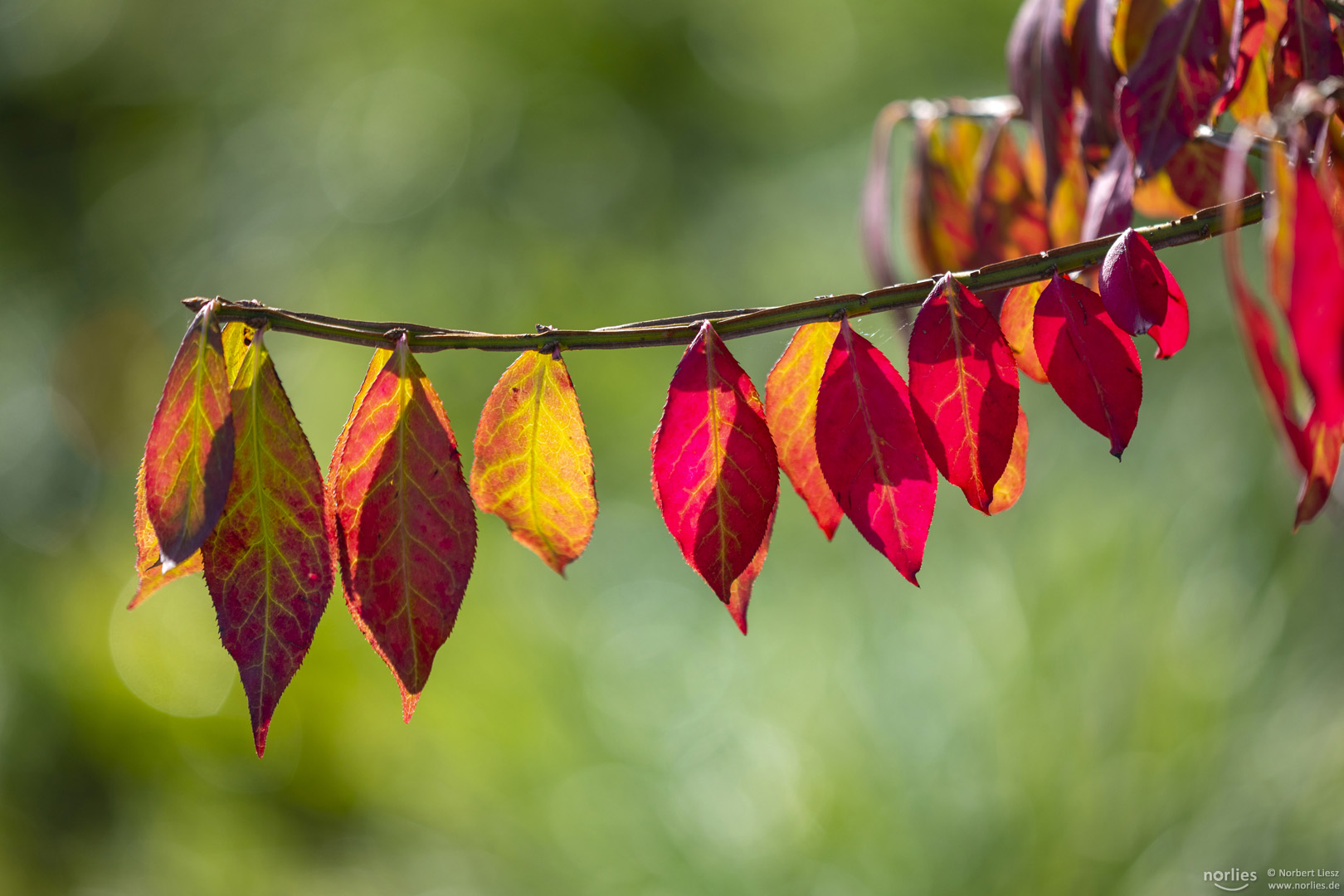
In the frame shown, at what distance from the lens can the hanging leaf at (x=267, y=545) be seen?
0.25m

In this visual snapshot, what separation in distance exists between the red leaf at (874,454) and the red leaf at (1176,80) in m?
0.14

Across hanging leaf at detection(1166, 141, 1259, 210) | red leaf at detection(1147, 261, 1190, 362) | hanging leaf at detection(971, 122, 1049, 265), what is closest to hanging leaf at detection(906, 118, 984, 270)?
hanging leaf at detection(971, 122, 1049, 265)

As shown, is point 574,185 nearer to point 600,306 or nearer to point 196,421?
point 600,306

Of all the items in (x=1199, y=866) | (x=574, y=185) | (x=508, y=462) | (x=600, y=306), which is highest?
(x=574, y=185)

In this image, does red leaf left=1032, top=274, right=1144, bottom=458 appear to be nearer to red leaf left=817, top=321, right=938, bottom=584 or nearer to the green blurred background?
red leaf left=817, top=321, right=938, bottom=584

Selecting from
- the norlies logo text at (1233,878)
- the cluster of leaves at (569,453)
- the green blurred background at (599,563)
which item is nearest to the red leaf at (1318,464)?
the cluster of leaves at (569,453)

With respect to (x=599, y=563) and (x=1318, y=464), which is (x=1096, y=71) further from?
(x=599, y=563)

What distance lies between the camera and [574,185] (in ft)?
7.50

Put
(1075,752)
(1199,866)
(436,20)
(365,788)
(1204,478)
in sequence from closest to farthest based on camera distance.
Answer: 1. (1199,866)
2. (1075,752)
3. (1204,478)
4. (365,788)
5. (436,20)

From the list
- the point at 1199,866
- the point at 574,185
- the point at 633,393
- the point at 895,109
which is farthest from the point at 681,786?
the point at 574,185

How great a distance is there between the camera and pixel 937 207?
1.76 feet

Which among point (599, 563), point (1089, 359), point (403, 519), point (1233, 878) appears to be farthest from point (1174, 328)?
point (599, 563)

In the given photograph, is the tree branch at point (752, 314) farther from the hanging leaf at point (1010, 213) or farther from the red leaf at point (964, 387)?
the hanging leaf at point (1010, 213)

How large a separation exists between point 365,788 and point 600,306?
3.69ft
